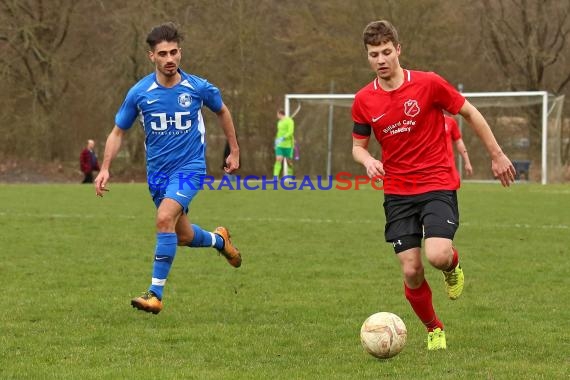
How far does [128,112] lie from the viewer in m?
6.65

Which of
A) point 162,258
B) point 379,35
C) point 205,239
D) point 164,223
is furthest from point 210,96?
point 379,35

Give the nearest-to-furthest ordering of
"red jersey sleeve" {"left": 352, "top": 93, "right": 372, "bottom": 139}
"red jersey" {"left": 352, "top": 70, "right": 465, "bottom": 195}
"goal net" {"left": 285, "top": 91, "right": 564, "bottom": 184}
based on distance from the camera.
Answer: "red jersey" {"left": 352, "top": 70, "right": 465, "bottom": 195} < "red jersey sleeve" {"left": 352, "top": 93, "right": 372, "bottom": 139} < "goal net" {"left": 285, "top": 91, "right": 564, "bottom": 184}

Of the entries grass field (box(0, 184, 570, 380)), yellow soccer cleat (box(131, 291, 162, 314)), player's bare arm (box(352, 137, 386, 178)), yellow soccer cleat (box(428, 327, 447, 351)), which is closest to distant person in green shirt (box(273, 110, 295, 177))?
grass field (box(0, 184, 570, 380))

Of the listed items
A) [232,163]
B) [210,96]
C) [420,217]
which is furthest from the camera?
[232,163]

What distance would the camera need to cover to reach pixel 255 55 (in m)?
32.6

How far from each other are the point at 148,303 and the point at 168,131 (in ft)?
4.29

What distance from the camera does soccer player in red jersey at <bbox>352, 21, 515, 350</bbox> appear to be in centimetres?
522

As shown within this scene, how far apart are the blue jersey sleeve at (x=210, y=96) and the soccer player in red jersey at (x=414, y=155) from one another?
1.60m

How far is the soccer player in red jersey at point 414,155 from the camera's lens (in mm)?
5219

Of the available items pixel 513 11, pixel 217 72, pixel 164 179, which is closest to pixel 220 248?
pixel 164 179

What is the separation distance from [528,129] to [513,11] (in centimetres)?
760

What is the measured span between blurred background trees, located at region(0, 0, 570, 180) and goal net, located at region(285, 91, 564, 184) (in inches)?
144

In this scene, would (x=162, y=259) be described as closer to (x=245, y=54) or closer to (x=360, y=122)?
(x=360, y=122)

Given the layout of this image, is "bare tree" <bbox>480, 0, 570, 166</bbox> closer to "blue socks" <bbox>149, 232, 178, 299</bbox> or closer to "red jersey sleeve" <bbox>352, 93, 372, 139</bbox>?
"blue socks" <bbox>149, 232, 178, 299</bbox>
